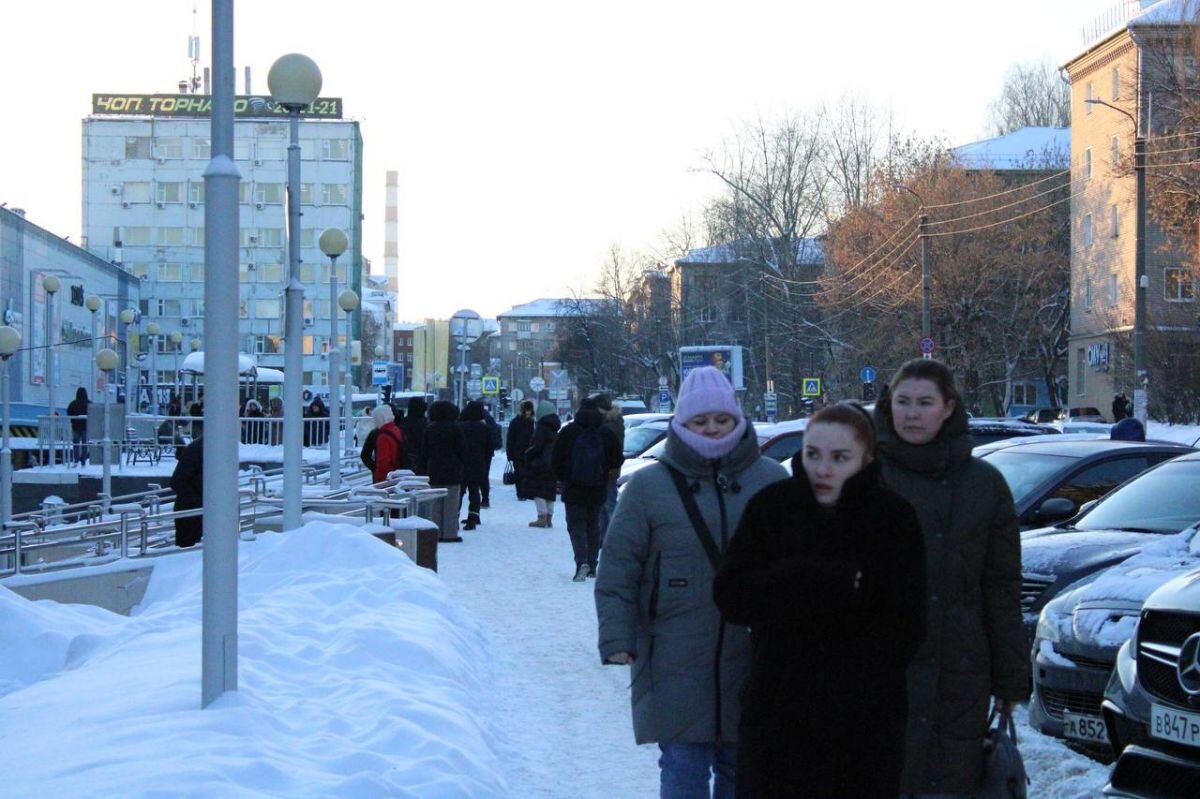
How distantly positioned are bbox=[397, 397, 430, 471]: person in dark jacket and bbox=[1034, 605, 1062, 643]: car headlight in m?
14.9

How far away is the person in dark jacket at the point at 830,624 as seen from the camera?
155 inches

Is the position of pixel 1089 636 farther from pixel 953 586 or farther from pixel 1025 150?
pixel 1025 150

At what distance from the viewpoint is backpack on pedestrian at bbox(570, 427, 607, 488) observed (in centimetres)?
1591

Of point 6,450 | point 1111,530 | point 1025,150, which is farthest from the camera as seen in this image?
point 1025,150

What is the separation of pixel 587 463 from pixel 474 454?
836 centimetres

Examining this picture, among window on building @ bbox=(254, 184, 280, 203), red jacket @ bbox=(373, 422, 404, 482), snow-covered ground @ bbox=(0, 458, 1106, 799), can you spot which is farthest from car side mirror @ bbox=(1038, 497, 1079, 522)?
window on building @ bbox=(254, 184, 280, 203)

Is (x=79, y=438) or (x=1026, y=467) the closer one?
(x=1026, y=467)

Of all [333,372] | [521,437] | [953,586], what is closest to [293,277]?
[333,372]

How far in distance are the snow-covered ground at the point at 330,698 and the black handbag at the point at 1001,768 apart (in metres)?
2.29

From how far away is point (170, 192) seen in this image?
89062 millimetres

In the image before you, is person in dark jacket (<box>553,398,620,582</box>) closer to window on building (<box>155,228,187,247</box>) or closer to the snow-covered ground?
the snow-covered ground

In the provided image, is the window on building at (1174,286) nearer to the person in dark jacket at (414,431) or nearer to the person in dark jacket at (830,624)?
the person in dark jacket at (414,431)

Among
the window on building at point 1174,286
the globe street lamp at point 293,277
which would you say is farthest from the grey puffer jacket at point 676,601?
the window on building at point 1174,286

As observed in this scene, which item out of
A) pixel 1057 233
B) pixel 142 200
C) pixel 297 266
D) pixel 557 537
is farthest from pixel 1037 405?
pixel 297 266
